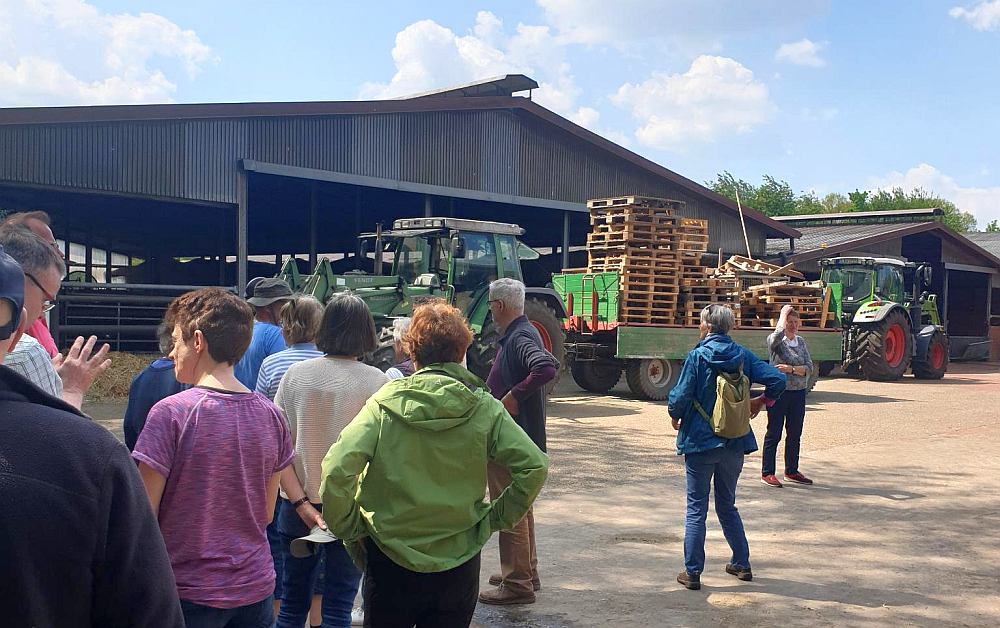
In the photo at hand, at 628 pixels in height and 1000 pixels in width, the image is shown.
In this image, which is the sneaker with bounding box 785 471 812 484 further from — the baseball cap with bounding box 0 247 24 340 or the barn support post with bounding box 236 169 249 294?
the barn support post with bounding box 236 169 249 294

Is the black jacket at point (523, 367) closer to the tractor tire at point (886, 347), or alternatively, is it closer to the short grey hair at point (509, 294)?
the short grey hair at point (509, 294)

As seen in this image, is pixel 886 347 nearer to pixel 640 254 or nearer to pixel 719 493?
pixel 640 254

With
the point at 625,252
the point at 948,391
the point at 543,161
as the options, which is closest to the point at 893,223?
the point at 948,391

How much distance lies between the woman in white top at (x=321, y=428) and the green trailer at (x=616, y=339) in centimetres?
1148

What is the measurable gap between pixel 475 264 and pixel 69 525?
12007 millimetres

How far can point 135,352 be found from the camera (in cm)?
1534

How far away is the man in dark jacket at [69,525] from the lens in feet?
4.41

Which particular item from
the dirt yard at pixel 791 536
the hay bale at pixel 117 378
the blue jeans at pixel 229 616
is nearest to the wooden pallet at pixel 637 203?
the dirt yard at pixel 791 536

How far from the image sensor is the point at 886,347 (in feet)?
67.2

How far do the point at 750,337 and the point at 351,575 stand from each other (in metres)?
13.5

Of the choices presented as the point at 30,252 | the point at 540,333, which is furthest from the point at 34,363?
the point at 540,333

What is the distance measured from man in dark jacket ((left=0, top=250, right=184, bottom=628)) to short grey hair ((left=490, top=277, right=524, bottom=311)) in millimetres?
3858

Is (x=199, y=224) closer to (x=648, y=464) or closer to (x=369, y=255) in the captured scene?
(x=369, y=255)

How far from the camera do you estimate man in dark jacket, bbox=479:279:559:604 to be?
5020mm
